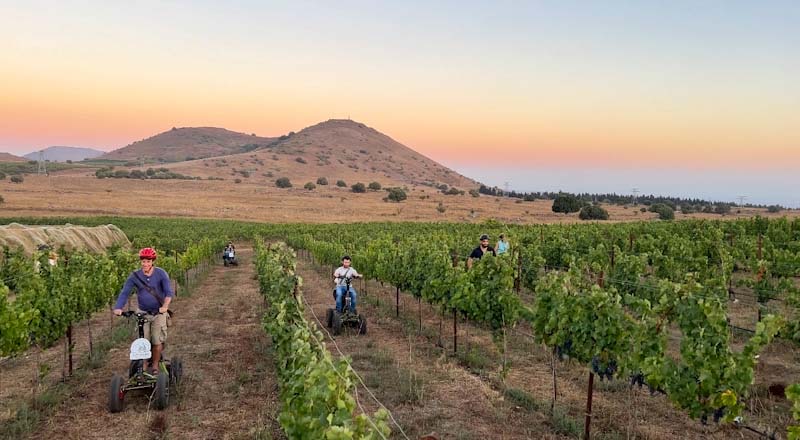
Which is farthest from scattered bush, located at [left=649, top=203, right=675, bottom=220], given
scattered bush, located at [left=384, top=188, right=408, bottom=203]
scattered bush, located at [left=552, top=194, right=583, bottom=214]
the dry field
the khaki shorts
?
the khaki shorts

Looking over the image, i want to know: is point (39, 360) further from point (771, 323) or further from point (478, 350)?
point (771, 323)

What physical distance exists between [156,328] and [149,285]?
0.64 meters

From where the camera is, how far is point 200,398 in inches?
336

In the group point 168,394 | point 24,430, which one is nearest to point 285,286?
point 168,394

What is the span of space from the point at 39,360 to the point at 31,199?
61078 millimetres

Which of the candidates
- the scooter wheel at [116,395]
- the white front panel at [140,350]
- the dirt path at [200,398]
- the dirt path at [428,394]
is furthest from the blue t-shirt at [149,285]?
the dirt path at [428,394]

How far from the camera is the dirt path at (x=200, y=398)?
284 inches

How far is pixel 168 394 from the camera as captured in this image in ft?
26.8

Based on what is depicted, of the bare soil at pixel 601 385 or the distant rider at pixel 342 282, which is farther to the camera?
the distant rider at pixel 342 282

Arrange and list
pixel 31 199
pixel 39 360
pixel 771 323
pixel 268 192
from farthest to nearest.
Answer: pixel 268 192 < pixel 31 199 < pixel 39 360 < pixel 771 323

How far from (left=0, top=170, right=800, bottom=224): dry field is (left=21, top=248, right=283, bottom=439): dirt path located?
4867 centimetres

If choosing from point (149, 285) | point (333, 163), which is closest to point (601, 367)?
point (149, 285)

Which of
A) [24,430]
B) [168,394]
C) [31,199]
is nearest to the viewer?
[24,430]

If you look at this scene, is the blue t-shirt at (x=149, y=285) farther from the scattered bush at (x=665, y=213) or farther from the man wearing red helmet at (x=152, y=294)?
the scattered bush at (x=665, y=213)
